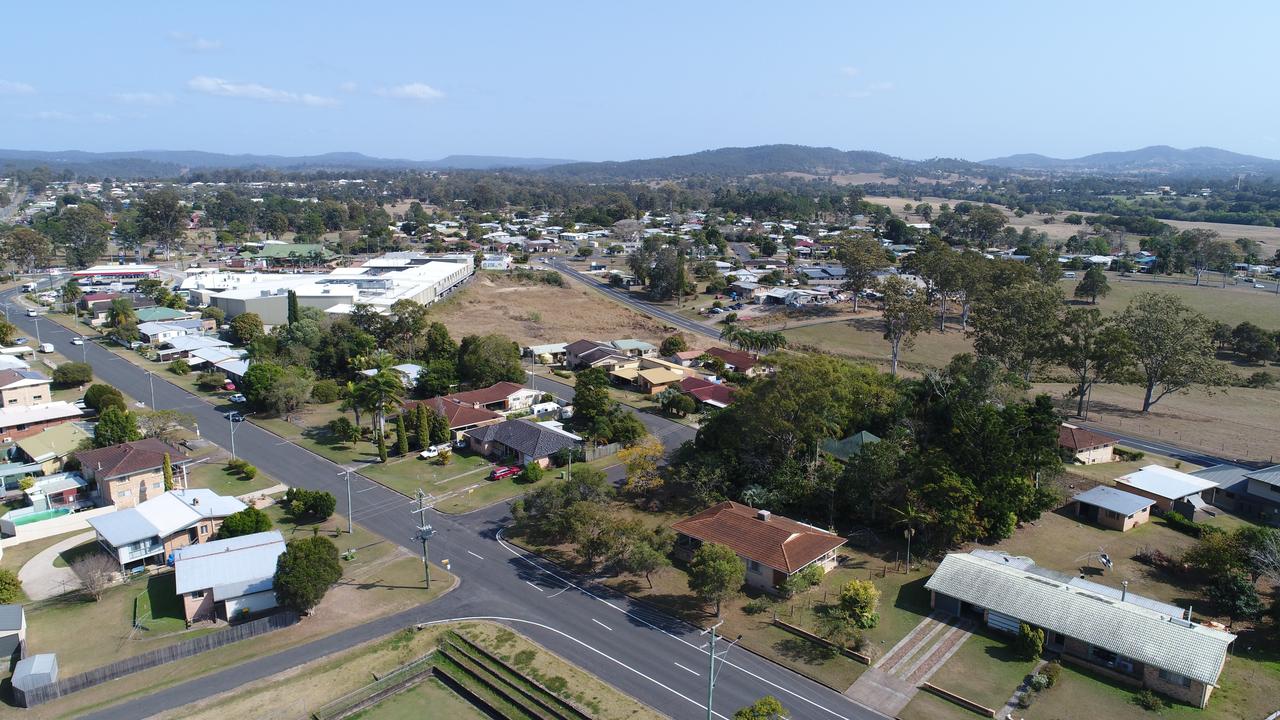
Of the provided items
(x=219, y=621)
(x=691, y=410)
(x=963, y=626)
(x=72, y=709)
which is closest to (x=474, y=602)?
(x=219, y=621)

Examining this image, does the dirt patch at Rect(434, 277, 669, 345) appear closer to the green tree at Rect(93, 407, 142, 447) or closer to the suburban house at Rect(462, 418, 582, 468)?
the suburban house at Rect(462, 418, 582, 468)

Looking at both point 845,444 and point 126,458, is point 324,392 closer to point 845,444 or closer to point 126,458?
point 126,458

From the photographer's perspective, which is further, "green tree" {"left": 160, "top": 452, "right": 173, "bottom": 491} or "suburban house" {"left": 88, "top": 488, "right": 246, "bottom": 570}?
"green tree" {"left": 160, "top": 452, "right": 173, "bottom": 491}

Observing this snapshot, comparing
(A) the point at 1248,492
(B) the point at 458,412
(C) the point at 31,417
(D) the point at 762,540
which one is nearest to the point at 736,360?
(B) the point at 458,412

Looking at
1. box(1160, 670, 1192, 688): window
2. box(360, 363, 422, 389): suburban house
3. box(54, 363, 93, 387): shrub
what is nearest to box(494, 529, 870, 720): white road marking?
box(1160, 670, 1192, 688): window

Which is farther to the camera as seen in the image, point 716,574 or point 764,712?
point 716,574

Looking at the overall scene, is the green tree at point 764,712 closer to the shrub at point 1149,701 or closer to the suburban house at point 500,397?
the shrub at point 1149,701

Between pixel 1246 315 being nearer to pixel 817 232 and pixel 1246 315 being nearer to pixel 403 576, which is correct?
pixel 817 232
